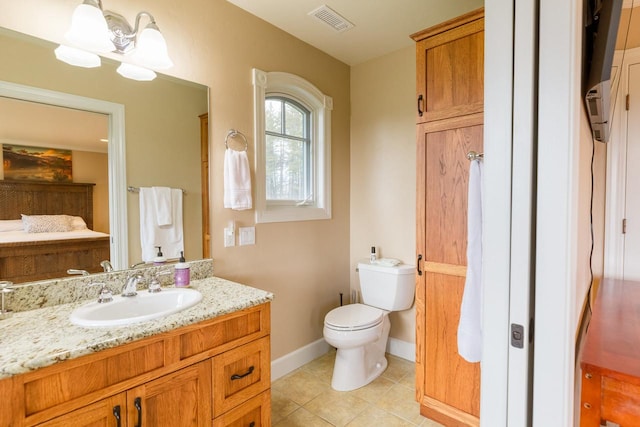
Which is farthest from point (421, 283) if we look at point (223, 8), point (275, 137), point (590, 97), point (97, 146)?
point (223, 8)

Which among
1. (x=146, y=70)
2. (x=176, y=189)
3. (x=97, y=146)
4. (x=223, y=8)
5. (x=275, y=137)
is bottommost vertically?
(x=176, y=189)

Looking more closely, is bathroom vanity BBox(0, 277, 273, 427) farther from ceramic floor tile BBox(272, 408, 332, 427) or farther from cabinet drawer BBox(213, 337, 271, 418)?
ceramic floor tile BBox(272, 408, 332, 427)

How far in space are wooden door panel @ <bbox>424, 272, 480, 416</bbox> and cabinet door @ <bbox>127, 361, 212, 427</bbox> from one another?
121 centimetres

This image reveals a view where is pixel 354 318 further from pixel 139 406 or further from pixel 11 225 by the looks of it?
pixel 11 225

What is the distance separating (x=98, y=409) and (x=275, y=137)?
185 centimetres

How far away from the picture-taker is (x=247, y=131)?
212cm

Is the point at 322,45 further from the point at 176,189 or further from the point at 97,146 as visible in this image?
the point at 97,146

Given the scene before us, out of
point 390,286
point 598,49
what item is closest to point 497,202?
point 598,49

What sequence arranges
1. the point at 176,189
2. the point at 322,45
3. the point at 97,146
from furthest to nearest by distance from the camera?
the point at 322,45 < the point at 176,189 < the point at 97,146

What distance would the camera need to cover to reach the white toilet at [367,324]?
7.05 ft

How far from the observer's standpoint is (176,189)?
1833 mm

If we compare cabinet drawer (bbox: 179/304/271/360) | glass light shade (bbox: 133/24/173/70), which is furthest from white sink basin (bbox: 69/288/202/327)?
glass light shade (bbox: 133/24/173/70)

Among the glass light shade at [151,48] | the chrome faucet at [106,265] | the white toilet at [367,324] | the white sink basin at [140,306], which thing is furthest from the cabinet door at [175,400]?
the glass light shade at [151,48]

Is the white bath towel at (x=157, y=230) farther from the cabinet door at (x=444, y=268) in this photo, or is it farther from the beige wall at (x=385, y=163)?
the beige wall at (x=385, y=163)
